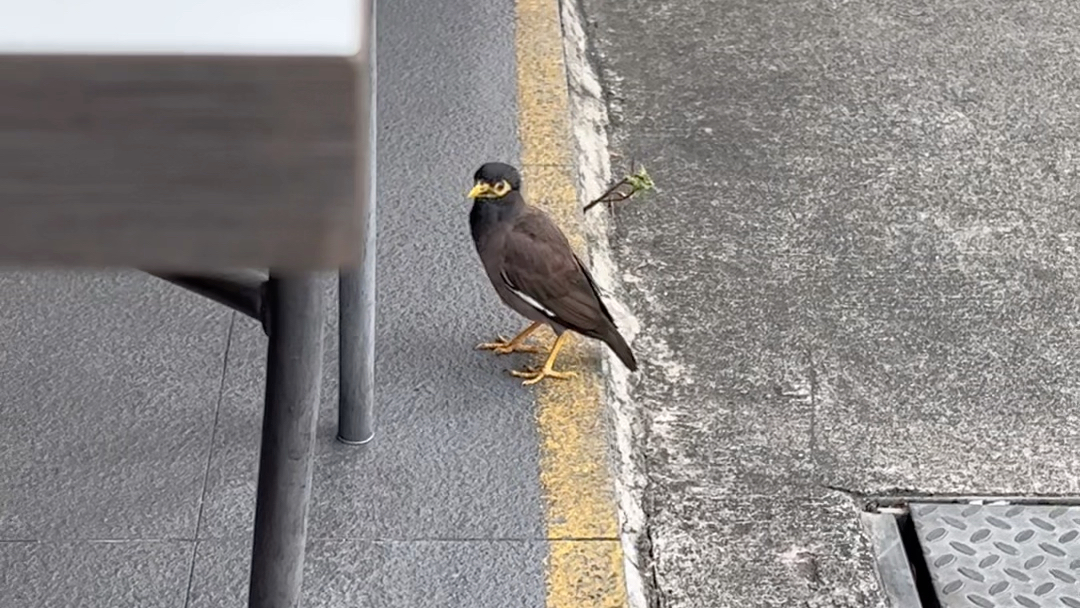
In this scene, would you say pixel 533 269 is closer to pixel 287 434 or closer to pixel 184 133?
pixel 287 434

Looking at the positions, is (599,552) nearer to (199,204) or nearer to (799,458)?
(799,458)

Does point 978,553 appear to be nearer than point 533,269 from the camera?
Yes

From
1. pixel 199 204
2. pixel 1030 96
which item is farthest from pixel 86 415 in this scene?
pixel 1030 96

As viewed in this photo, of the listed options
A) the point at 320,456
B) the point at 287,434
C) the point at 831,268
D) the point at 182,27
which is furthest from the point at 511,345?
the point at 182,27


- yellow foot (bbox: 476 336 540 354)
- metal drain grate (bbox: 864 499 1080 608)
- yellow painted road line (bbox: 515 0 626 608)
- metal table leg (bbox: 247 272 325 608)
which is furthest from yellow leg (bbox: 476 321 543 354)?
metal table leg (bbox: 247 272 325 608)

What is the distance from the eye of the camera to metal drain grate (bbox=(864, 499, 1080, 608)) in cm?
294

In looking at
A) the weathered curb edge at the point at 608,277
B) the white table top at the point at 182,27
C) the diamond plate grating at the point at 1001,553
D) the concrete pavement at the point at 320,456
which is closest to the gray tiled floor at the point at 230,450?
the concrete pavement at the point at 320,456

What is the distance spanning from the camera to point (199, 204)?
0.66 metres

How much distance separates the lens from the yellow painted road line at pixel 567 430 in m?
2.81

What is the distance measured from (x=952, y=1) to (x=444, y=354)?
9.92 feet

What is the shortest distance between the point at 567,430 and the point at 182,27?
8.56 feet

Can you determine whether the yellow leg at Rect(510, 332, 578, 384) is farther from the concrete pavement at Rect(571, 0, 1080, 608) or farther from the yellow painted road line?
the concrete pavement at Rect(571, 0, 1080, 608)

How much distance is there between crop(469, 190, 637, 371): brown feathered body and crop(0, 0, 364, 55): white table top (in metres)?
2.58

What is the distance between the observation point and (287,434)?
1.69m
